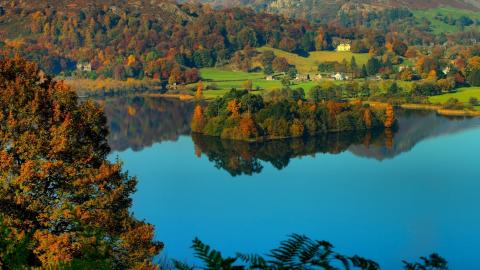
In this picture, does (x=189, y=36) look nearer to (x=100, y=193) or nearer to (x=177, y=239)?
(x=177, y=239)

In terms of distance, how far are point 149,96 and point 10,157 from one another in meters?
38.9

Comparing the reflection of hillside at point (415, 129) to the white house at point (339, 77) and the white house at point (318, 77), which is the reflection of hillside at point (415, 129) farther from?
the white house at point (318, 77)

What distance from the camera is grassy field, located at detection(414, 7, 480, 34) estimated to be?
8700 centimetres

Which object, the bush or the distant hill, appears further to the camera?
the distant hill

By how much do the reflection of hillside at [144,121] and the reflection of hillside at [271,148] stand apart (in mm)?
2120

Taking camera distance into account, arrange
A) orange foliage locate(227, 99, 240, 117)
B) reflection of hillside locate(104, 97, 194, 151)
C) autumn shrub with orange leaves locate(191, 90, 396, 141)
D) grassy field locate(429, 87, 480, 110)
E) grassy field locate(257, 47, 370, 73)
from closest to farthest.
→ autumn shrub with orange leaves locate(191, 90, 396, 141)
reflection of hillside locate(104, 97, 194, 151)
orange foliage locate(227, 99, 240, 117)
grassy field locate(429, 87, 480, 110)
grassy field locate(257, 47, 370, 73)

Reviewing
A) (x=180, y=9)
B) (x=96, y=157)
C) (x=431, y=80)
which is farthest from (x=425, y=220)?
(x=180, y=9)

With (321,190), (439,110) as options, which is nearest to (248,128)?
(321,190)

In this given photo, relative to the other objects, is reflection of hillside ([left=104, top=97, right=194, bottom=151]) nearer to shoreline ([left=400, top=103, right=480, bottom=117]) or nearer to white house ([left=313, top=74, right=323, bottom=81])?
white house ([left=313, top=74, right=323, bottom=81])

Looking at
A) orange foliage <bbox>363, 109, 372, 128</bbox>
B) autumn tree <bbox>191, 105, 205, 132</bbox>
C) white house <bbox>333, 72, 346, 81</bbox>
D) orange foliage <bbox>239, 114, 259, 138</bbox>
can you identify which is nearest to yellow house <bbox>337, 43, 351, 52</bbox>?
white house <bbox>333, 72, 346, 81</bbox>

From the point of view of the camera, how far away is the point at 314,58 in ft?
194

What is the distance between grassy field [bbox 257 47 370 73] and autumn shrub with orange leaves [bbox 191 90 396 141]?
75.6 feet

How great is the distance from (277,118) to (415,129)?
6.29 metres

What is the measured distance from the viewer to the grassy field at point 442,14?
8700 cm
